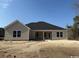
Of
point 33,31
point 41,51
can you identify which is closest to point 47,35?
point 33,31

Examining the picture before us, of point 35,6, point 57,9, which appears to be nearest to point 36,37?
point 57,9

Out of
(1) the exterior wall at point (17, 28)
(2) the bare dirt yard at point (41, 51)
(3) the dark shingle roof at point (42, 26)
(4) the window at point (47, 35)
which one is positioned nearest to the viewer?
(2) the bare dirt yard at point (41, 51)

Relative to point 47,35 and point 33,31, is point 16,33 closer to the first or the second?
point 33,31

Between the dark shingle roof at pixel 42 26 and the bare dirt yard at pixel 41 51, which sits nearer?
the bare dirt yard at pixel 41 51

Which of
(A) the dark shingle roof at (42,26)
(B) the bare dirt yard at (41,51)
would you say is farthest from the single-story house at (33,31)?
(B) the bare dirt yard at (41,51)

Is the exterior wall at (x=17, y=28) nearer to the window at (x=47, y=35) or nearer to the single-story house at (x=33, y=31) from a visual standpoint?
the single-story house at (x=33, y=31)

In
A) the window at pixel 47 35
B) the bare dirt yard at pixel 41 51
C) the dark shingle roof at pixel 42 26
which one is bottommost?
the bare dirt yard at pixel 41 51

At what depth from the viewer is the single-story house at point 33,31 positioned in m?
32.8

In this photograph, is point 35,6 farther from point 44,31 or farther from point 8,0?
point 44,31

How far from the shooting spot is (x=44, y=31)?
35.5 m

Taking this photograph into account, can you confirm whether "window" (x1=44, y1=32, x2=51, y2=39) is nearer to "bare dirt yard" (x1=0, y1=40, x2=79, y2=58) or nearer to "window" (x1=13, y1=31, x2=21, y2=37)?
"window" (x1=13, y1=31, x2=21, y2=37)

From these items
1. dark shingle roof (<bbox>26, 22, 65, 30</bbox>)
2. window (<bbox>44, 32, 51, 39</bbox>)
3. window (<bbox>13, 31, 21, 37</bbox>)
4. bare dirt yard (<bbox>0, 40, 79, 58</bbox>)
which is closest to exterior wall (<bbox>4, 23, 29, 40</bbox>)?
window (<bbox>13, 31, 21, 37</bbox>)

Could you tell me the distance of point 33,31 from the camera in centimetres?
3550

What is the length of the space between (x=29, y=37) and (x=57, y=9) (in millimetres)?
8981
